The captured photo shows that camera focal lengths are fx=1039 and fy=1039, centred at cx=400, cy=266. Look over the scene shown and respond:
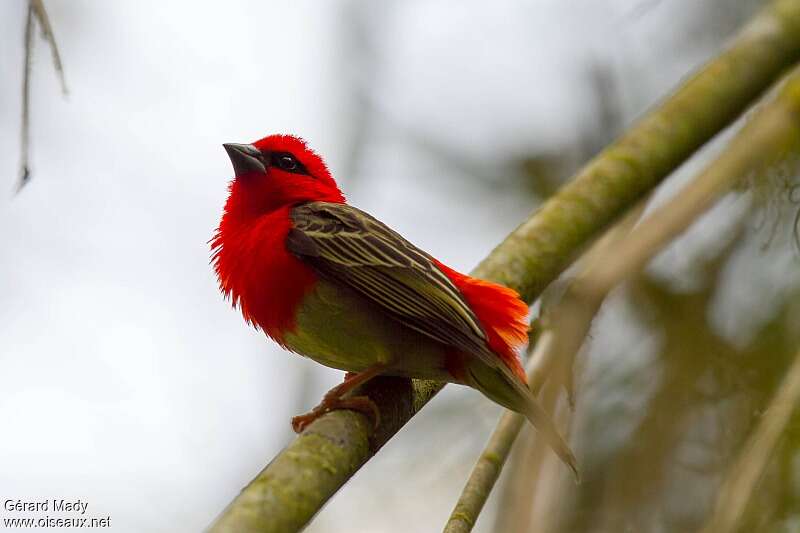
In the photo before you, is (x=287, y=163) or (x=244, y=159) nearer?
(x=244, y=159)

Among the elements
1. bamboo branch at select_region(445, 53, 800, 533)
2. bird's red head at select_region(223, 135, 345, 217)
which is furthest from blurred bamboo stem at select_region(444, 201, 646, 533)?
bird's red head at select_region(223, 135, 345, 217)

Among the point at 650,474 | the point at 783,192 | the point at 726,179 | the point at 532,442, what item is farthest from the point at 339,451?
the point at 783,192

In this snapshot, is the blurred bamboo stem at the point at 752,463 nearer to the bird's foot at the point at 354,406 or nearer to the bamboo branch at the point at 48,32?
the bird's foot at the point at 354,406

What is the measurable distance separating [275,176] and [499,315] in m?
1.22

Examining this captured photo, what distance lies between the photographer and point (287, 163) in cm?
455

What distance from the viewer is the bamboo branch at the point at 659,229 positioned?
3.11 meters

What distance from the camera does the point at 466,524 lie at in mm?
2777

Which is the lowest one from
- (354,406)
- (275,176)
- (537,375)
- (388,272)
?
(537,375)

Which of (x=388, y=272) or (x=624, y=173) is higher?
(x=388, y=272)

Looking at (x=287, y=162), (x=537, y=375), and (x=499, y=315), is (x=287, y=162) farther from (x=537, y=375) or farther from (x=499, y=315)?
(x=537, y=375)

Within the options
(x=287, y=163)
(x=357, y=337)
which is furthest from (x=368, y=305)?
(x=287, y=163)

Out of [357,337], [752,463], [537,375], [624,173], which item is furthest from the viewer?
[624,173]

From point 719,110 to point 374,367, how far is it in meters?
1.69

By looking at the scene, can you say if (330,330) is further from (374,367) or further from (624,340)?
(624,340)
